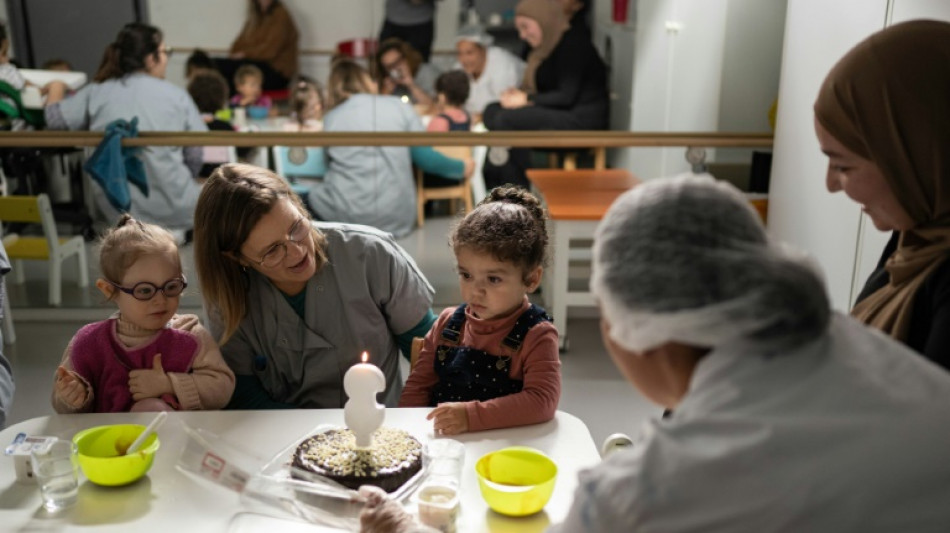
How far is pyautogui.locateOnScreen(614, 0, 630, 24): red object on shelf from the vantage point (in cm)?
410

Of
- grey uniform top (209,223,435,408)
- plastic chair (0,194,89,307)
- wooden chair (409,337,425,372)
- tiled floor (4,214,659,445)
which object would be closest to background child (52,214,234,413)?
grey uniform top (209,223,435,408)

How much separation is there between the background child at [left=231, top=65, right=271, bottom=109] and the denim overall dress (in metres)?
2.60

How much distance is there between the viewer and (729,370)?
896mm

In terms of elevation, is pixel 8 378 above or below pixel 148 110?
below

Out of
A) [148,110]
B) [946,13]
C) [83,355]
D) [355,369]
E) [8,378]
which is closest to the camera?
[355,369]

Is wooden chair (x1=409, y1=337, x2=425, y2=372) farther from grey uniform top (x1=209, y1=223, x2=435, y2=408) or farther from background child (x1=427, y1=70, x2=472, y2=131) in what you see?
background child (x1=427, y1=70, x2=472, y2=131)

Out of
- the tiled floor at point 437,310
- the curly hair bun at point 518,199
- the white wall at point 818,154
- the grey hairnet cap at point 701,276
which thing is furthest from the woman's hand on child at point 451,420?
the white wall at point 818,154

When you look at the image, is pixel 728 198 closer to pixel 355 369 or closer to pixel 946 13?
pixel 355 369

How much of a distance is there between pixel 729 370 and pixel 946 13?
2.04m

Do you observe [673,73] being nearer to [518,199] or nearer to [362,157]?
[362,157]

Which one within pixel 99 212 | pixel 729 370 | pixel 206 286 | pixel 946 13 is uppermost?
pixel 946 13

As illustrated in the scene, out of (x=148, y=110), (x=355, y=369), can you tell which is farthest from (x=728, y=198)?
(x=148, y=110)

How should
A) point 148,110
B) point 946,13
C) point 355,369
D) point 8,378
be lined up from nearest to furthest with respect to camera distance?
point 355,369
point 8,378
point 946,13
point 148,110

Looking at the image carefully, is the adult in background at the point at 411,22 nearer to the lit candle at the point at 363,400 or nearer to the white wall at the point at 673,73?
the white wall at the point at 673,73
